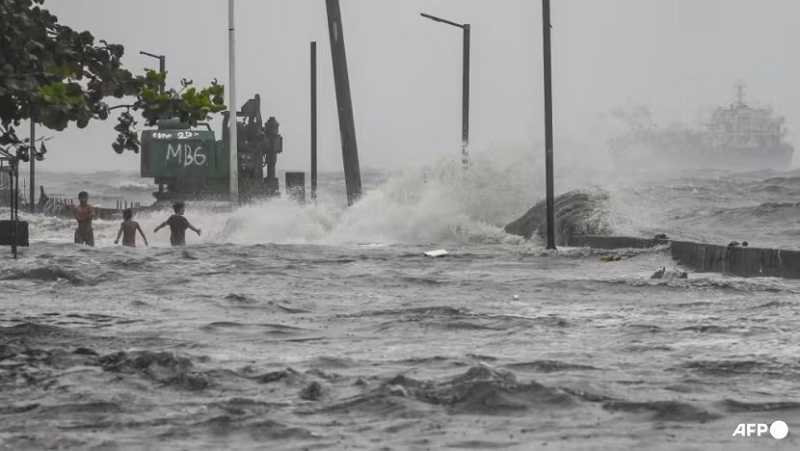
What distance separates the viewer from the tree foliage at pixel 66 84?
1381cm

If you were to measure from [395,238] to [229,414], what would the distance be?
1125 inches

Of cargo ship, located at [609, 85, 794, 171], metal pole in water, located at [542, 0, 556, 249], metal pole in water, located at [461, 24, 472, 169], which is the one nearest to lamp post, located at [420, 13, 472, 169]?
metal pole in water, located at [461, 24, 472, 169]

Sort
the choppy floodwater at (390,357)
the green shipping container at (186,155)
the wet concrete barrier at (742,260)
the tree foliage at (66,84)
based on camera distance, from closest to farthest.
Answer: the choppy floodwater at (390,357) < the tree foliage at (66,84) < the wet concrete barrier at (742,260) < the green shipping container at (186,155)

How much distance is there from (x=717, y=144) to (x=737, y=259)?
13349 cm

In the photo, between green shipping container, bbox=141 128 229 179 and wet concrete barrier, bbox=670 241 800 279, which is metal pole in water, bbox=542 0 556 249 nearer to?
wet concrete barrier, bbox=670 241 800 279

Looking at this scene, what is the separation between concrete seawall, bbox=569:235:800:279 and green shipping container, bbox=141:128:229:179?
22.6 metres

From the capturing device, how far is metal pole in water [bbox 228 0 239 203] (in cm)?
4338

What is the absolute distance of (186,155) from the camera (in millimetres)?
48469

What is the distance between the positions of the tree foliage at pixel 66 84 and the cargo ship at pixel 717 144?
134500 mm

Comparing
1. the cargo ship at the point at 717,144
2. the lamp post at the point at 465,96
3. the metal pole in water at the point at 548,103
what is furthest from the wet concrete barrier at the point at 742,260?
the cargo ship at the point at 717,144

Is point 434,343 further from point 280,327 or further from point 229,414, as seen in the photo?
point 229,414

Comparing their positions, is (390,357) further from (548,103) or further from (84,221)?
(84,221)

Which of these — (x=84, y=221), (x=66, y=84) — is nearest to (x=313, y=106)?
(x=84, y=221)

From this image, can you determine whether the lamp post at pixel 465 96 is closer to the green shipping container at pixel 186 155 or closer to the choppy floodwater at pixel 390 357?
the green shipping container at pixel 186 155
